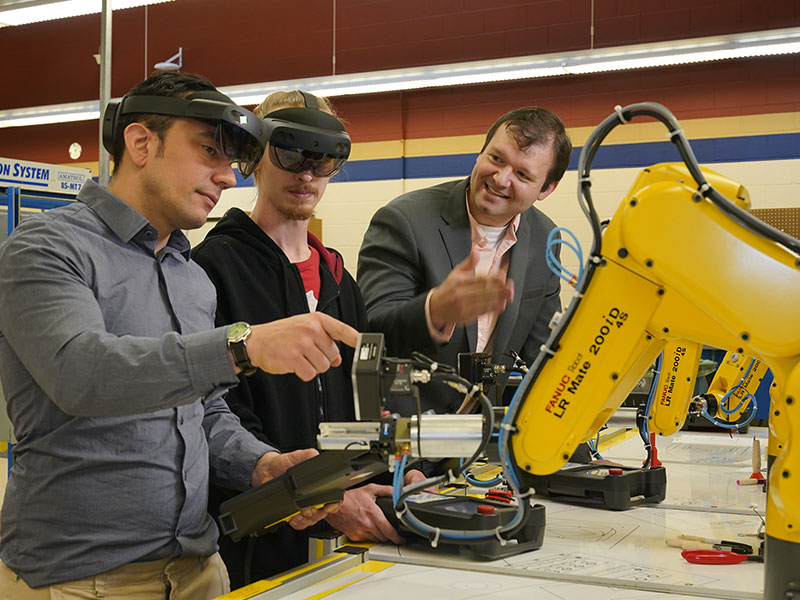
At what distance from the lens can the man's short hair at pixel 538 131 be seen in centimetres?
274

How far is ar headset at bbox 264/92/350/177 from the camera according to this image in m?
2.05

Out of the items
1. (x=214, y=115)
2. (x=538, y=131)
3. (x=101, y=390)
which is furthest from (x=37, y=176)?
(x=101, y=390)

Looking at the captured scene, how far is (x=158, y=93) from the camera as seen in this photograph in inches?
67.4

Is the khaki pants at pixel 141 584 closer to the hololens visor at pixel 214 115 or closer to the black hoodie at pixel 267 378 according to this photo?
the black hoodie at pixel 267 378

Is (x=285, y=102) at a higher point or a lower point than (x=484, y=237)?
higher

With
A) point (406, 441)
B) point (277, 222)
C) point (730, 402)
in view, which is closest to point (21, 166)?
point (277, 222)

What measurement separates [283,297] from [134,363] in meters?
0.88

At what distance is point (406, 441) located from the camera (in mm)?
1332

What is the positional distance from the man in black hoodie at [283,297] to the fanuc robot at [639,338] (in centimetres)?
54

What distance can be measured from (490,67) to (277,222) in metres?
4.15

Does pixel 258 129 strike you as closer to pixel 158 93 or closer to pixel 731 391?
pixel 158 93

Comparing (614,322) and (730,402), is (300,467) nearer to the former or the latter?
(614,322)

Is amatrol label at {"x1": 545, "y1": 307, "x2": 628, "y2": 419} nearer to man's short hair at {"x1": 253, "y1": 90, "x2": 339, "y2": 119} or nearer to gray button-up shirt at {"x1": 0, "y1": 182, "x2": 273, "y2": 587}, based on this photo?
gray button-up shirt at {"x1": 0, "y1": 182, "x2": 273, "y2": 587}

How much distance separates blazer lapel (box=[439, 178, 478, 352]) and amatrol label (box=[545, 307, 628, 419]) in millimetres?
1292
